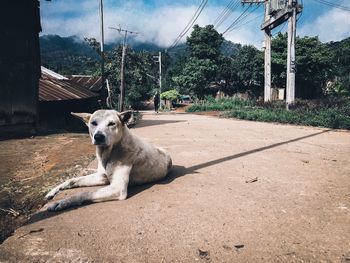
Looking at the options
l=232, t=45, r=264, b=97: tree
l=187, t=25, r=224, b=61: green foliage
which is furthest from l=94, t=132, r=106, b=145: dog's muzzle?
l=187, t=25, r=224, b=61: green foliage

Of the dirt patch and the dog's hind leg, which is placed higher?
the dog's hind leg

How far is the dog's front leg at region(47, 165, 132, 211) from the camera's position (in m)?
3.50

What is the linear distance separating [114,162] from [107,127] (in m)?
0.49

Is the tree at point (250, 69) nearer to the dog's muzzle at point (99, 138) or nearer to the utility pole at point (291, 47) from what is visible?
the utility pole at point (291, 47)

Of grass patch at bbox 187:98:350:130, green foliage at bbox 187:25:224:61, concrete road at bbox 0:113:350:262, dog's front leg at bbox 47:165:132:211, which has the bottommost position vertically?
concrete road at bbox 0:113:350:262

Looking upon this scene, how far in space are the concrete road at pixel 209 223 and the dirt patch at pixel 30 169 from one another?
430 millimetres

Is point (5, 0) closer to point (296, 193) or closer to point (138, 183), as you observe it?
point (138, 183)

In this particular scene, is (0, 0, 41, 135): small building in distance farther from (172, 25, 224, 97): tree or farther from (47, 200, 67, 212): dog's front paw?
(172, 25, 224, 97): tree

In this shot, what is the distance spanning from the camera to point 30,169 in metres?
5.84

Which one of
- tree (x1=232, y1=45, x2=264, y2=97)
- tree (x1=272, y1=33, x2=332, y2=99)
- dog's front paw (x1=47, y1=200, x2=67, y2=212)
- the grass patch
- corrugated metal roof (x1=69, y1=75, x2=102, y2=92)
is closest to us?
dog's front paw (x1=47, y1=200, x2=67, y2=212)

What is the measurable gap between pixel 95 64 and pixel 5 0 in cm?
4147

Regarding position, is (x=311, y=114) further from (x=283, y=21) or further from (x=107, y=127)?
(x=107, y=127)

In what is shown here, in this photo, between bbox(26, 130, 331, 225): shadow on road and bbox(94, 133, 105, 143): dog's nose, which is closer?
bbox(26, 130, 331, 225): shadow on road

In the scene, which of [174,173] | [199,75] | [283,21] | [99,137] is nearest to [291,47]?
[283,21]
